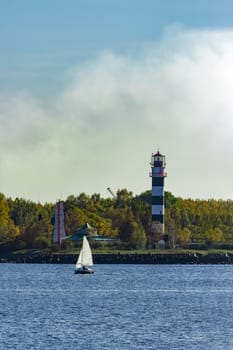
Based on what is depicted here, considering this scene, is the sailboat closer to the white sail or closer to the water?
the white sail

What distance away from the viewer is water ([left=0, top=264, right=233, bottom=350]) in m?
80.9

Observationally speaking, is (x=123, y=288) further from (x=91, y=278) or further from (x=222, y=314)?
(x=222, y=314)

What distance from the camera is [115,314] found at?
3954 inches

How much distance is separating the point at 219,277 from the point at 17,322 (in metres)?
87.4

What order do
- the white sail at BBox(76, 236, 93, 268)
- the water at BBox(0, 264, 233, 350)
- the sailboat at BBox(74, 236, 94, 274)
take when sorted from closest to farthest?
the water at BBox(0, 264, 233, 350) → the white sail at BBox(76, 236, 93, 268) → the sailboat at BBox(74, 236, 94, 274)

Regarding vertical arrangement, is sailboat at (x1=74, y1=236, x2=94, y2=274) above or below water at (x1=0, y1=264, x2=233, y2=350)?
above

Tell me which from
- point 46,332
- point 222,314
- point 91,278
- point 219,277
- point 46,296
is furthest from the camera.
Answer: point 219,277

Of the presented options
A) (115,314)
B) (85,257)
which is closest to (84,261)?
(85,257)

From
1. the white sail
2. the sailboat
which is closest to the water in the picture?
the white sail

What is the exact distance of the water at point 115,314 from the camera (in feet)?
266

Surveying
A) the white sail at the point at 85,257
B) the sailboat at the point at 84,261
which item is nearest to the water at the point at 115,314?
the white sail at the point at 85,257

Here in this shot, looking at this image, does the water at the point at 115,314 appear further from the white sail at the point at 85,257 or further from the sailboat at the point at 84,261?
the sailboat at the point at 84,261

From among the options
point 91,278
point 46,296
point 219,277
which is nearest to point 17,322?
point 46,296

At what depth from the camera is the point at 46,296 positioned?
123875mm
